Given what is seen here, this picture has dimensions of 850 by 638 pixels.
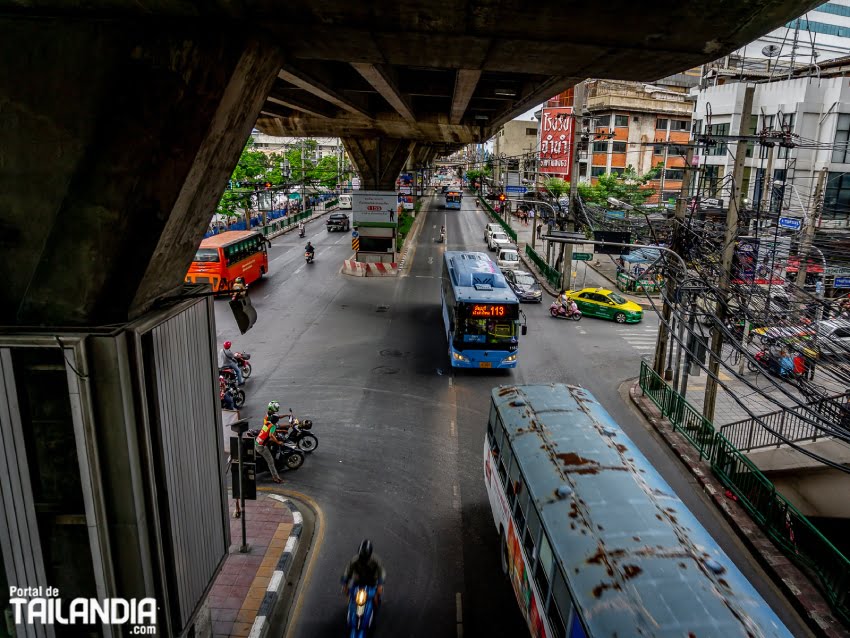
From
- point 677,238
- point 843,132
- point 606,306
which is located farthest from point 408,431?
point 843,132

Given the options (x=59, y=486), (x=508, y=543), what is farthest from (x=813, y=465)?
(x=59, y=486)

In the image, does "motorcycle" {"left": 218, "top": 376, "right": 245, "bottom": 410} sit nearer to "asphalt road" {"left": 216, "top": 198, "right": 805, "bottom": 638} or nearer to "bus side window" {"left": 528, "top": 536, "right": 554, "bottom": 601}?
"asphalt road" {"left": 216, "top": 198, "right": 805, "bottom": 638}

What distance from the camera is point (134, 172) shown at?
12.9 feet

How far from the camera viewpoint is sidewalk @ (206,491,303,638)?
7.04m

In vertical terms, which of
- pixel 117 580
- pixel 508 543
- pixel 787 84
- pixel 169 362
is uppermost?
pixel 787 84

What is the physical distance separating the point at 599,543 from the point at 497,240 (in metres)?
33.5

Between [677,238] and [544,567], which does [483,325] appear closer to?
[677,238]

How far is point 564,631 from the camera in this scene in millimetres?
5438

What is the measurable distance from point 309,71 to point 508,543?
27.8 feet

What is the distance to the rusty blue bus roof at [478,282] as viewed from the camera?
1527 centimetres

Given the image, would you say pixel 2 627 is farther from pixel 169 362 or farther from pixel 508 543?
pixel 508 543

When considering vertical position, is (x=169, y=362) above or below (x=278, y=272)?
above

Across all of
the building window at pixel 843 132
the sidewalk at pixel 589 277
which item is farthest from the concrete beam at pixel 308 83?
the building window at pixel 843 132

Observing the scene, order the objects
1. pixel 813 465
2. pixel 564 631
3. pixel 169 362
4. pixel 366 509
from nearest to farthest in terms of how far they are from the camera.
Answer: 1. pixel 169 362
2. pixel 564 631
3. pixel 366 509
4. pixel 813 465
